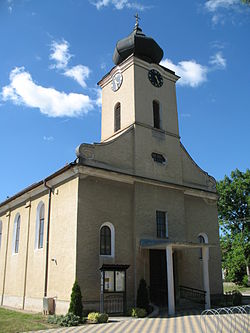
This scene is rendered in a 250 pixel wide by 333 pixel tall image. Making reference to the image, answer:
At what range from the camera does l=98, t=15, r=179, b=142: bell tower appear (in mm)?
Answer: 22438

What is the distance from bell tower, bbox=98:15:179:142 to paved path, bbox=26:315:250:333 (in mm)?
11240

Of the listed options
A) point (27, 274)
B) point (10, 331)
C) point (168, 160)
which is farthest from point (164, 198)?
point (10, 331)

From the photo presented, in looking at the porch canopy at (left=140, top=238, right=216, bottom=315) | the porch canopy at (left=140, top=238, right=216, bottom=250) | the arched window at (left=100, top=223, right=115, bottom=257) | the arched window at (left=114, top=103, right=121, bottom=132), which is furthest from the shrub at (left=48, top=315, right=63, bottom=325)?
the arched window at (left=114, top=103, right=121, bottom=132)

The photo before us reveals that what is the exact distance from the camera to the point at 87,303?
16594 mm

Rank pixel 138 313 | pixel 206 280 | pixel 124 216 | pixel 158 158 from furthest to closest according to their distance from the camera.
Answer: pixel 158 158 < pixel 206 280 < pixel 124 216 < pixel 138 313

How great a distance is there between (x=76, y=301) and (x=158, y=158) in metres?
10.0

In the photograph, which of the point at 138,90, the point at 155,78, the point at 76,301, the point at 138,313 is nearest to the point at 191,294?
the point at 138,313

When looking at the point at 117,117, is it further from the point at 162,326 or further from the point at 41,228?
the point at 162,326

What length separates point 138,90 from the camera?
22.5 meters

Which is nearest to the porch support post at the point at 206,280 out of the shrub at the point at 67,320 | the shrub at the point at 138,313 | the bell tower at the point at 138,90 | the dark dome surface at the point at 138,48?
the shrub at the point at 138,313

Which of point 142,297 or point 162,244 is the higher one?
point 162,244

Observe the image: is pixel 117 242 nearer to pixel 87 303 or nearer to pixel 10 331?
pixel 87 303

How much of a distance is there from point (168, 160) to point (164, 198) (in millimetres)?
2600

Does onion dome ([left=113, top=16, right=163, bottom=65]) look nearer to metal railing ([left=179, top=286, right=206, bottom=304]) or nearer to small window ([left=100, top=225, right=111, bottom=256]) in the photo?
small window ([left=100, top=225, right=111, bottom=256])
